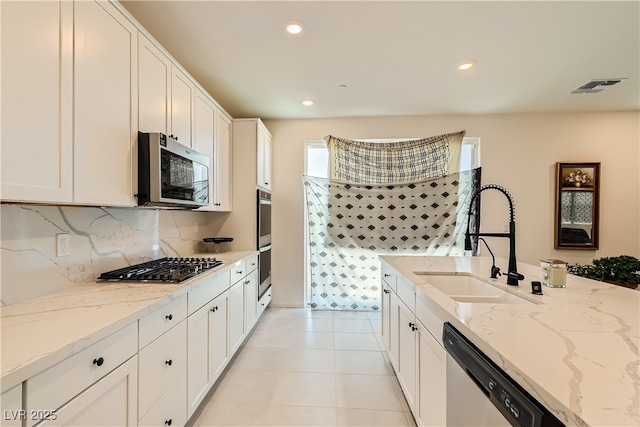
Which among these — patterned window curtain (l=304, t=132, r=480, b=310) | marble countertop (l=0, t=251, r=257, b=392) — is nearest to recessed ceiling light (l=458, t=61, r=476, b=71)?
patterned window curtain (l=304, t=132, r=480, b=310)

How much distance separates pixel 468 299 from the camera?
1495 mm

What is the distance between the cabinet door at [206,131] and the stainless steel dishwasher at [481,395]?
2204mm

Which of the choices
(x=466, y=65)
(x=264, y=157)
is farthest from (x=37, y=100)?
(x=466, y=65)

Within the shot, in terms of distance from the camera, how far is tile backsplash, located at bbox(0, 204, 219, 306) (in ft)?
3.90

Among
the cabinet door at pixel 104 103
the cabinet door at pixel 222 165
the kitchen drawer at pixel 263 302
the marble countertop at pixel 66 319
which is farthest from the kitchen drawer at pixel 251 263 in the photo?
the cabinet door at pixel 104 103

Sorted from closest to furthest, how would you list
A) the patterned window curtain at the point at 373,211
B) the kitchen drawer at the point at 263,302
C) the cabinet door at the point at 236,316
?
1. the cabinet door at the point at 236,316
2. the kitchen drawer at the point at 263,302
3. the patterned window curtain at the point at 373,211

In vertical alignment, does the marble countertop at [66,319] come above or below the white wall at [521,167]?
below

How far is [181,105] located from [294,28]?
3.34 feet

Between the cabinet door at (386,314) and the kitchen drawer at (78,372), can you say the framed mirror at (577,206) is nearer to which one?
the cabinet door at (386,314)

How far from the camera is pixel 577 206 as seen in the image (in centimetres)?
352

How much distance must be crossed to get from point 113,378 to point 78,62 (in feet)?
4.34

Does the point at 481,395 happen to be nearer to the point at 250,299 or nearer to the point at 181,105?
the point at 250,299

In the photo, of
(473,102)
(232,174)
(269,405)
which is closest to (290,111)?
(232,174)

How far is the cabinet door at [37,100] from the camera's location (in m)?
0.93
